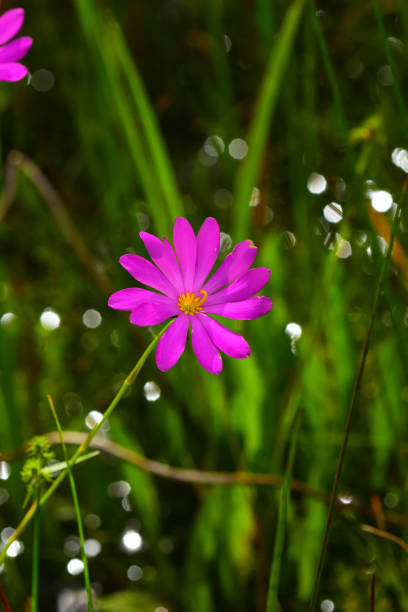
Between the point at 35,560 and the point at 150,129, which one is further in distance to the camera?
the point at 150,129

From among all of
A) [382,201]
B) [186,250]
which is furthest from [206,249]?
[382,201]

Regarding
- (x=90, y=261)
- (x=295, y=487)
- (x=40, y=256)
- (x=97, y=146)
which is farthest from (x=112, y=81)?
(x=295, y=487)

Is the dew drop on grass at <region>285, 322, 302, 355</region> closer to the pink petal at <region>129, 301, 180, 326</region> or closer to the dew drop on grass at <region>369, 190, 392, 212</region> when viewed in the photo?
the dew drop on grass at <region>369, 190, 392, 212</region>

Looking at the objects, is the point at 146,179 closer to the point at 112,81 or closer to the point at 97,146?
the point at 112,81

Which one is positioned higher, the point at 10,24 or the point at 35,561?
the point at 10,24

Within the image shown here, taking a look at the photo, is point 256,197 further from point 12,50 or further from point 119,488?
point 12,50

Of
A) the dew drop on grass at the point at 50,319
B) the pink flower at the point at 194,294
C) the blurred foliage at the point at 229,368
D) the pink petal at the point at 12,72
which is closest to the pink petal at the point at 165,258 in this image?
the pink flower at the point at 194,294
